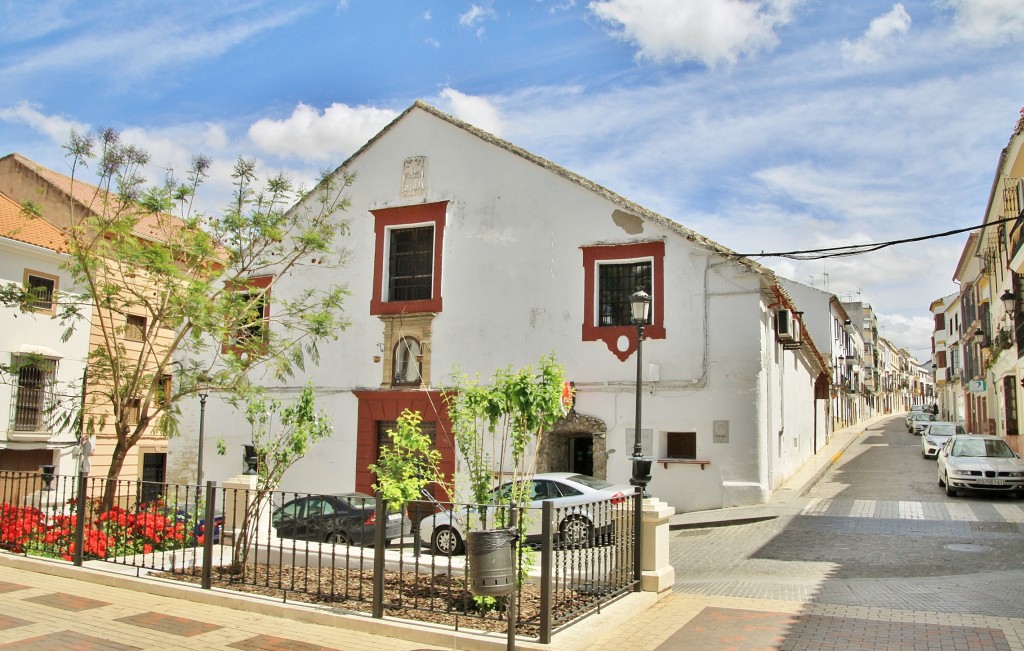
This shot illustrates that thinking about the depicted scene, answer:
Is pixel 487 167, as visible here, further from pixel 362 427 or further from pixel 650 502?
pixel 650 502

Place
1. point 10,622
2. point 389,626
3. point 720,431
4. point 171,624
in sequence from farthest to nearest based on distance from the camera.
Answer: point 720,431
point 171,624
point 10,622
point 389,626

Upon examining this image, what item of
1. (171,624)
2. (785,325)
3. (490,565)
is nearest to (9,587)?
(171,624)

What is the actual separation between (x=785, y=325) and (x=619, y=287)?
4.24 m

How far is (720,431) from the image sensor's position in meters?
17.8

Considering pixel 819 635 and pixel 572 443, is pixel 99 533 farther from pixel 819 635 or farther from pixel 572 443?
pixel 572 443

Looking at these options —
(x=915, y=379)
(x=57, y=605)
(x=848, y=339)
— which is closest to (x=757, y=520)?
(x=57, y=605)

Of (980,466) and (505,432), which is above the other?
(505,432)

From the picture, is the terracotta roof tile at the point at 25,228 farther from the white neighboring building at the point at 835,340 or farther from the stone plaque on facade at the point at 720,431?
the white neighboring building at the point at 835,340

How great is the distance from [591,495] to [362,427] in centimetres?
868

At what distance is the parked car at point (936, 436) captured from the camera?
27719 millimetres

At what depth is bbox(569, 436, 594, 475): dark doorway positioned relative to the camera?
19547 mm

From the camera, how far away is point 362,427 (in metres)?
20.8

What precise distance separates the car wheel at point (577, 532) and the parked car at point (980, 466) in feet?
45.2

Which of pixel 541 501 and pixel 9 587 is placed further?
pixel 541 501
